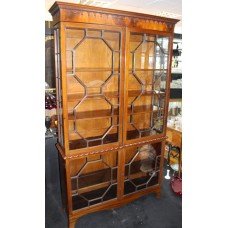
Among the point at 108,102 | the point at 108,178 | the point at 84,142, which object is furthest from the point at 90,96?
the point at 108,178

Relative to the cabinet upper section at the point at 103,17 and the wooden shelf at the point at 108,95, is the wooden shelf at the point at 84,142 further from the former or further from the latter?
the cabinet upper section at the point at 103,17

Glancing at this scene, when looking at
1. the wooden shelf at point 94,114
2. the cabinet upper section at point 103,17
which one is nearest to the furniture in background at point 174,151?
the wooden shelf at point 94,114

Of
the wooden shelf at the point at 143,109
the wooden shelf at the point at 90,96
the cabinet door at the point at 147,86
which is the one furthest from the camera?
the wooden shelf at the point at 143,109

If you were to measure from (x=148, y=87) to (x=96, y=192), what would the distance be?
1273mm

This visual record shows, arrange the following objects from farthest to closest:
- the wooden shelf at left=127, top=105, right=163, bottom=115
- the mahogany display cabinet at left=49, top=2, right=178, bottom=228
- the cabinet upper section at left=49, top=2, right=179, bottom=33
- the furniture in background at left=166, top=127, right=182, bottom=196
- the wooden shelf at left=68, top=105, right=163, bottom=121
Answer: the furniture in background at left=166, top=127, right=182, bottom=196 < the wooden shelf at left=127, top=105, right=163, bottom=115 < the wooden shelf at left=68, top=105, right=163, bottom=121 < the mahogany display cabinet at left=49, top=2, right=178, bottom=228 < the cabinet upper section at left=49, top=2, right=179, bottom=33

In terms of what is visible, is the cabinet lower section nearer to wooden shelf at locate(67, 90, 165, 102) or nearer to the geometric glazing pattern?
the geometric glazing pattern

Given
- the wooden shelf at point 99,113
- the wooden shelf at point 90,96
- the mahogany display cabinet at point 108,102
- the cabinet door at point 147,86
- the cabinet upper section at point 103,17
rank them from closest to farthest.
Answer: the cabinet upper section at point 103,17 → the mahogany display cabinet at point 108,102 → the wooden shelf at point 90,96 → the wooden shelf at point 99,113 → the cabinet door at point 147,86

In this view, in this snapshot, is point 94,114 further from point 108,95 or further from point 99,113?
point 108,95

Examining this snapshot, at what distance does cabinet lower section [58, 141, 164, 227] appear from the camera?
2.09m

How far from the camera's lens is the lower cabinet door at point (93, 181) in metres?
2.14

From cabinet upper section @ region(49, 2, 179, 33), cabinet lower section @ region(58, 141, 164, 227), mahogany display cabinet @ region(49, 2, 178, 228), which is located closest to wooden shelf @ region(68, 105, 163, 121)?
mahogany display cabinet @ region(49, 2, 178, 228)

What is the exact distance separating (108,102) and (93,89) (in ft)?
0.76
